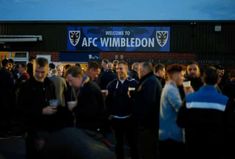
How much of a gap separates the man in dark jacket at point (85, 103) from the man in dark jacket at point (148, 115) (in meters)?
0.95

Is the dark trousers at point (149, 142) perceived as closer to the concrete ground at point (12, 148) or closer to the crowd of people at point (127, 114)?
the crowd of people at point (127, 114)

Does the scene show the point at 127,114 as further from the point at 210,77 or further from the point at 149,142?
the point at 210,77

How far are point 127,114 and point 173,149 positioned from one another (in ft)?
7.78

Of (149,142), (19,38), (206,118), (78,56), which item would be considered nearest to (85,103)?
(149,142)

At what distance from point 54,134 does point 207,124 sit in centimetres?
227

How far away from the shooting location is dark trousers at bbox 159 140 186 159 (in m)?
6.33

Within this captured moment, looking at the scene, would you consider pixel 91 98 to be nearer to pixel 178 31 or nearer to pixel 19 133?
pixel 19 133

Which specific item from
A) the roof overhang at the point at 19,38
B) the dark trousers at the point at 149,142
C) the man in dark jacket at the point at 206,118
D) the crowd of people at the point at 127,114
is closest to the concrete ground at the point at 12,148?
the crowd of people at the point at 127,114

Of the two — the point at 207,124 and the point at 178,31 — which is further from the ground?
the point at 178,31

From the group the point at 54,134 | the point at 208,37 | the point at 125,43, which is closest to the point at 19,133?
the point at 54,134

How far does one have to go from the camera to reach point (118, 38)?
26.7m

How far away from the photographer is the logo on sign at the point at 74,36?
2727cm

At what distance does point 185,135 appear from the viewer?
5.90m

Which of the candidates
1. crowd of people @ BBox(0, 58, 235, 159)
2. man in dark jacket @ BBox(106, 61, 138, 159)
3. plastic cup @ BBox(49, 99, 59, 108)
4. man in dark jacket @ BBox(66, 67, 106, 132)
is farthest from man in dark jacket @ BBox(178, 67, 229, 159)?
man in dark jacket @ BBox(106, 61, 138, 159)
